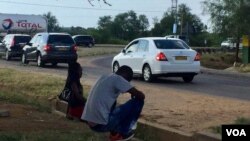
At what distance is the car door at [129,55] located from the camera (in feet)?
67.4

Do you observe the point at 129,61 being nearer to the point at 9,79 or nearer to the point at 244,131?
the point at 9,79

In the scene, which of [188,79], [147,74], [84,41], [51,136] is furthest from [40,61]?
[84,41]

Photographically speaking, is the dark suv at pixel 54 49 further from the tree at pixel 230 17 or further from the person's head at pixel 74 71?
the person's head at pixel 74 71

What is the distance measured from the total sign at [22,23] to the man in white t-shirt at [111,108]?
46.8 metres

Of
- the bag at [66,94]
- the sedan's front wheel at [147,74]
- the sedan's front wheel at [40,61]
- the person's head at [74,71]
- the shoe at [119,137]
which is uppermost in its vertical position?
the person's head at [74,71]

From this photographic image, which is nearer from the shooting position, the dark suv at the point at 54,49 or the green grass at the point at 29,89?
the green grass at the point at 29,89

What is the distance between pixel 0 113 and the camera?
10.5 metres

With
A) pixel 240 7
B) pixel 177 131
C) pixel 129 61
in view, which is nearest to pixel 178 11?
pixel 240 7

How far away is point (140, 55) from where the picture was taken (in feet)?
65.5

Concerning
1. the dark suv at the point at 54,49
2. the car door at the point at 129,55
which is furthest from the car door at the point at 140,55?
the dark suv at the point at 54,49

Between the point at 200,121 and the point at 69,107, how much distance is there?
257 centimetres

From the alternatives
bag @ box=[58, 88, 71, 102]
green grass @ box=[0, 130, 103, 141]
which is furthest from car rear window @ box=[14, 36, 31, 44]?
green grass @ box=[0, 130, 103, 141]

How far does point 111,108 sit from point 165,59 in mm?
10832

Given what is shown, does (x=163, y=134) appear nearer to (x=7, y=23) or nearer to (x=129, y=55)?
(x=129, y=55)
